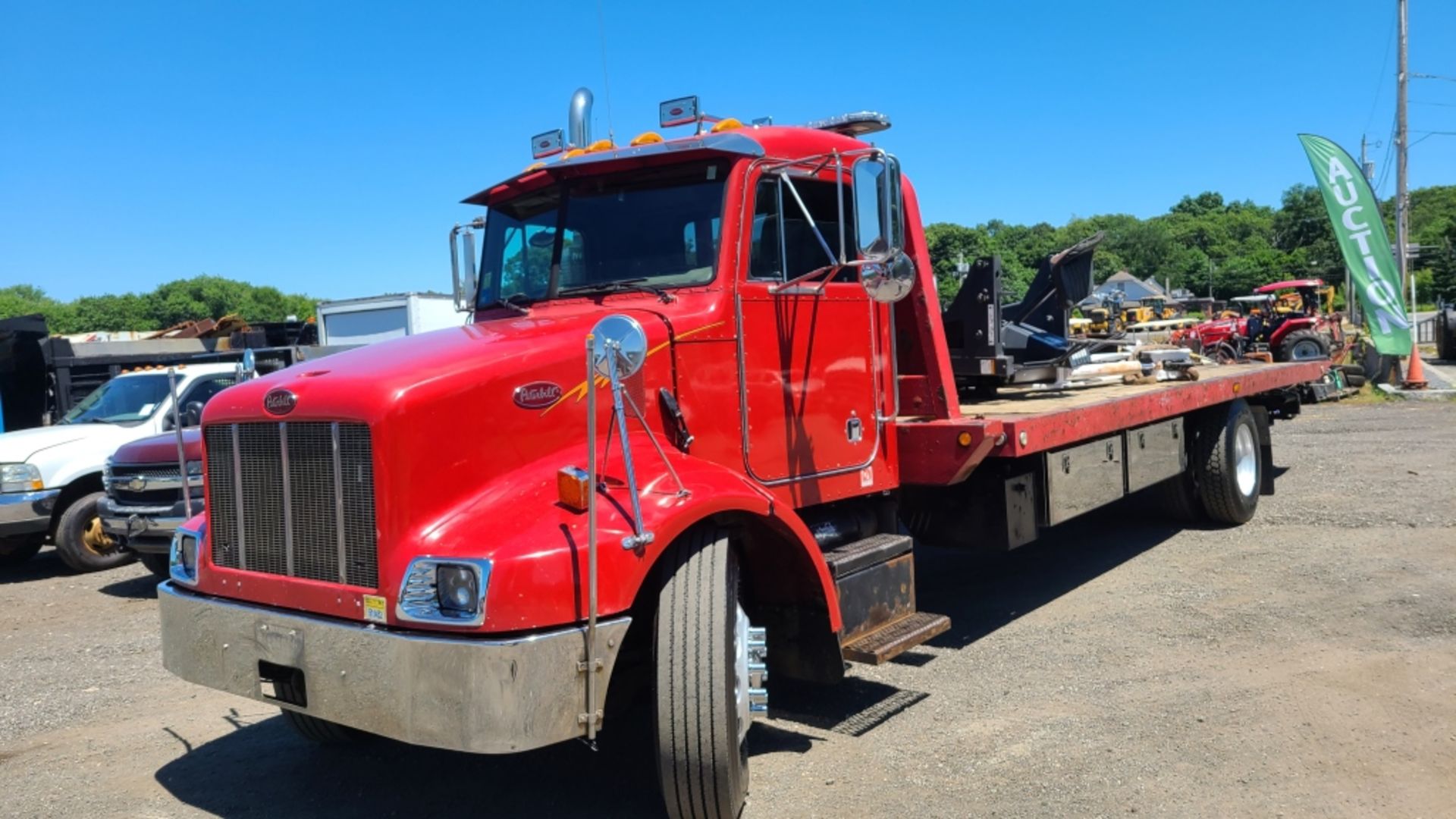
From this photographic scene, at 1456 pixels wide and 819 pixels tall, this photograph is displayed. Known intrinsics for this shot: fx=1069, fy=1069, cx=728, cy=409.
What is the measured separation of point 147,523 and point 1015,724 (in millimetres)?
6913

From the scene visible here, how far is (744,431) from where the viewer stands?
4.49m

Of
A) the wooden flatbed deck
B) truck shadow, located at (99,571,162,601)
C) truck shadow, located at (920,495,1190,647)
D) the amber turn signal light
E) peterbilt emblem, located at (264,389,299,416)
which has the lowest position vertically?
truck shadow, located at (99,571,162,601)

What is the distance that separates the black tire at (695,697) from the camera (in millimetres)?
3576

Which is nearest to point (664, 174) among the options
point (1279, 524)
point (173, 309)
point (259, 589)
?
point (259, 589)

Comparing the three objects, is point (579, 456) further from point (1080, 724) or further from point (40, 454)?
point (40, 454)

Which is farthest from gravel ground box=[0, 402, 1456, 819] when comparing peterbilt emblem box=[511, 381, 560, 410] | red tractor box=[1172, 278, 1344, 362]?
red tractor box=[1172, 278, 1344, 362]

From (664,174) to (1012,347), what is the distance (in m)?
3.65

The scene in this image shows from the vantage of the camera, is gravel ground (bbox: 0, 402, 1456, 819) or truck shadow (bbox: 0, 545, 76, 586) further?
truck shadow (bbox: 0, 545, 76, 586)

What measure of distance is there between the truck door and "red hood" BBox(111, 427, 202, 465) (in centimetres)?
587

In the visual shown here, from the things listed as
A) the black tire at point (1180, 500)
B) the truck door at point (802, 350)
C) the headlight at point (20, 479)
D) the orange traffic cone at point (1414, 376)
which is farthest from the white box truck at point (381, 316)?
the orange traffic cone at point (1414, 376)

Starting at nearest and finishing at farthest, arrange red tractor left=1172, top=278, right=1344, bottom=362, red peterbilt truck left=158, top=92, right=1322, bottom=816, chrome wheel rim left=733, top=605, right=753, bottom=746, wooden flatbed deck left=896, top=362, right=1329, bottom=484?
red peterbilt truck left=158, top=92, right=1322, bottom=816 < chrome wheel rim left=733, top=605, right=753, bottom=746 < wooden flatbed deck left=896, top=362, right=1329, bottom=484 < red tractor left=1172, top=278, right=1344, bottom=362

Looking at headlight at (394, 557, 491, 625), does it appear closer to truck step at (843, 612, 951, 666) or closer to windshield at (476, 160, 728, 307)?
windshield at (476, 160, 728, 307)

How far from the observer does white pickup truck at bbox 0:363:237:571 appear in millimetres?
9633

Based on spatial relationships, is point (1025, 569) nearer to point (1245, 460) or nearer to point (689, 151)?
point (1245, 460)
